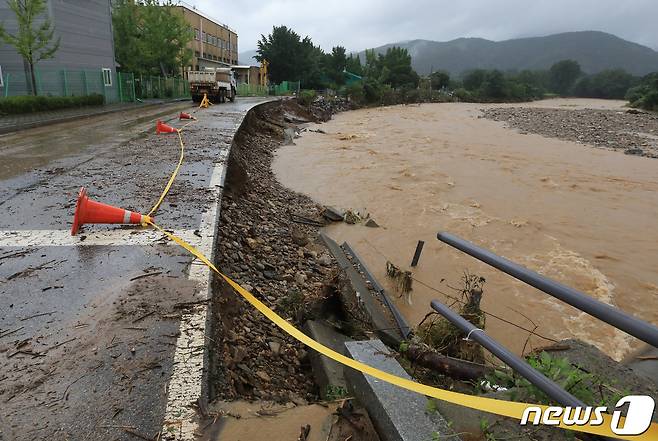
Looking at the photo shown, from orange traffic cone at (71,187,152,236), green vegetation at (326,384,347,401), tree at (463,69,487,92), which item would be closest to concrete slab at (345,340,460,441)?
green vegetation at (326,384,347,401)

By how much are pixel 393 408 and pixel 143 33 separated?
116ft

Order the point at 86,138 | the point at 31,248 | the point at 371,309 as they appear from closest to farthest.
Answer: the point at 31,248
the point at 371,309
the point at 86,138

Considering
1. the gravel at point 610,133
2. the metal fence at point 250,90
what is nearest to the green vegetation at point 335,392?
the gravel at point 610,133

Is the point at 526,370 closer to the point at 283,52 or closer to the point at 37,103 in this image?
the point at 37,103

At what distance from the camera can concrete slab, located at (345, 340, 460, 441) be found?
1923 mm

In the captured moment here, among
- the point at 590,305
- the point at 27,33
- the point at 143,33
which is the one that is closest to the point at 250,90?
the point at 143,33

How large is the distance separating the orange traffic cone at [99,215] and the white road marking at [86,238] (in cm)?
13

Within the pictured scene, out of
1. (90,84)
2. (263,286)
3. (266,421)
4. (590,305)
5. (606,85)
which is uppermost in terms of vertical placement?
(606,85)

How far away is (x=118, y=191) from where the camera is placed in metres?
6.18

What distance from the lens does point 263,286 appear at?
15.1ft

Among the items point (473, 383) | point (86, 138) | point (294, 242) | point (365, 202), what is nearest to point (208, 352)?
point (473, 383)

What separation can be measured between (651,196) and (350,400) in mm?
13665

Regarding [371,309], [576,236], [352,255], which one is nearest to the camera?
[371,309]

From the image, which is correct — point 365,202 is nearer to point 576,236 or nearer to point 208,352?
point 576,236
